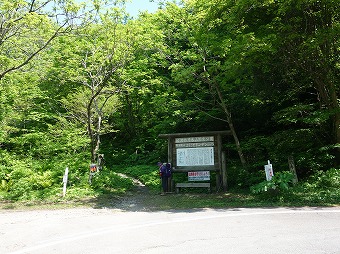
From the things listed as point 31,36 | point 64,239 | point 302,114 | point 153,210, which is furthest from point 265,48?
point 31,36

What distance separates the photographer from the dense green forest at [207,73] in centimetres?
1095

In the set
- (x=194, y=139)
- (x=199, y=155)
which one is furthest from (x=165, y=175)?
(x=194, y=139)

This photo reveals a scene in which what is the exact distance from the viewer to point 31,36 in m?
12.2

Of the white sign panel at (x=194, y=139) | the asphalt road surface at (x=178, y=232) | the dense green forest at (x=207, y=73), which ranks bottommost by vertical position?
the asphalt road surface at (x=178, y=232)

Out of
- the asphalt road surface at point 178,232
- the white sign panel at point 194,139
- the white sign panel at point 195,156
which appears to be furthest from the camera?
the white sign panel at point 194,139

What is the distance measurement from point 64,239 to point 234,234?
335 centimetres

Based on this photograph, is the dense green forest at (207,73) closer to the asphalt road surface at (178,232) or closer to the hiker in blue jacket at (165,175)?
A: the hiker in blue jacket at (165,175)

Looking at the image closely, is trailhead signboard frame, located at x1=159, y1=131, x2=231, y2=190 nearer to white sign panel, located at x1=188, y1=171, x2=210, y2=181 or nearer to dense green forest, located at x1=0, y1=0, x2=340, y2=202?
white sign panel, located at x1=188, y1=171, x2=210, y2=181

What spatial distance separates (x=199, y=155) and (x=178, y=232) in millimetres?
7163

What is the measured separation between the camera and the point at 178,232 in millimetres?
6250

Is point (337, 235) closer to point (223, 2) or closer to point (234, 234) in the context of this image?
point (234, 234)

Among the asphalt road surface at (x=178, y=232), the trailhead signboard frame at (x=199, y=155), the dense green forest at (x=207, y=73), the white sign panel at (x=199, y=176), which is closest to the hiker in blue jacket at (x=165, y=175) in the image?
the trailhead signboard frame at (x=199, y=155)

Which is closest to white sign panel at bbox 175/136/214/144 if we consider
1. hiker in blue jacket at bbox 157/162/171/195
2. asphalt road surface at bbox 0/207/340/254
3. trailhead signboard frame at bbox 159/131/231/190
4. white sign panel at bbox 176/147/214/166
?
trailhead signboard frame at bbox 159/131/231/190

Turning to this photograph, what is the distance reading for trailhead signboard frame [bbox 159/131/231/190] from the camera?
13.0m
